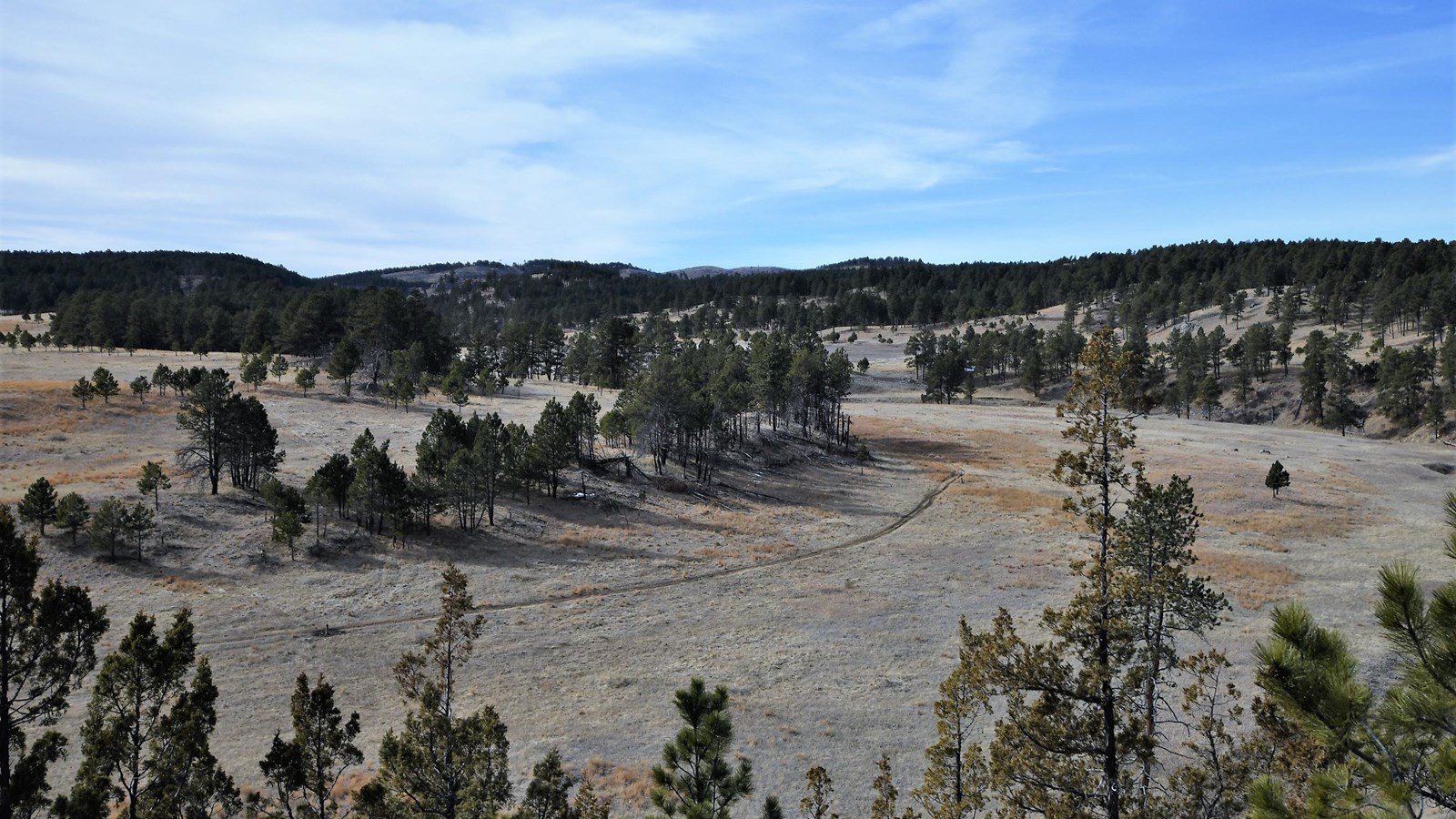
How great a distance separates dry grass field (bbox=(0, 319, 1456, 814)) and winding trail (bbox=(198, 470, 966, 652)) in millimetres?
208

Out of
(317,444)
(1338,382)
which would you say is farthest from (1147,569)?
(1338,382)

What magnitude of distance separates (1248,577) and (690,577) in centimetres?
3168

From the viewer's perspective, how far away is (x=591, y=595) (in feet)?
144

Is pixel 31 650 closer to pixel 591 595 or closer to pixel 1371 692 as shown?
pixel 1371 692

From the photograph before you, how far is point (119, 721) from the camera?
14.9m

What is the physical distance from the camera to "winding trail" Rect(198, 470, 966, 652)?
3625cm

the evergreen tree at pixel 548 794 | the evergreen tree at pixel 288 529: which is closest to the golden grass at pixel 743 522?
the evergreen tree at pixel 288 529

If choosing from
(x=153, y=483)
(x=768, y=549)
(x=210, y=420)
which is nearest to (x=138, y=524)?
(x=153, y=483)

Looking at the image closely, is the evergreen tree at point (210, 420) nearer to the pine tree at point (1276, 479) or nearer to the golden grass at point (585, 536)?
the golden grass at point (585, 536)

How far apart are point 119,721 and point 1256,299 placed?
699ft

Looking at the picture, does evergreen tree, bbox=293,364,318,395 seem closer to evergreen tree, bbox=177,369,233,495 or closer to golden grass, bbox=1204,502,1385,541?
evergreen tree, bbox=177,369,233,495

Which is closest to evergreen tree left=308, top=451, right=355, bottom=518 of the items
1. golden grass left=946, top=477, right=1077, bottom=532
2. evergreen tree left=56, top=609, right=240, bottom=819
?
evergreen tree left=56, top=609, right=240, bottom=819

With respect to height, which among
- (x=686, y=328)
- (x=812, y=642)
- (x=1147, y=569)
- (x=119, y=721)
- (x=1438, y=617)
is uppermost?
(x=686, y=328)

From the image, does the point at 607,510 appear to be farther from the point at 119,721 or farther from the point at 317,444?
the point at 119,721
